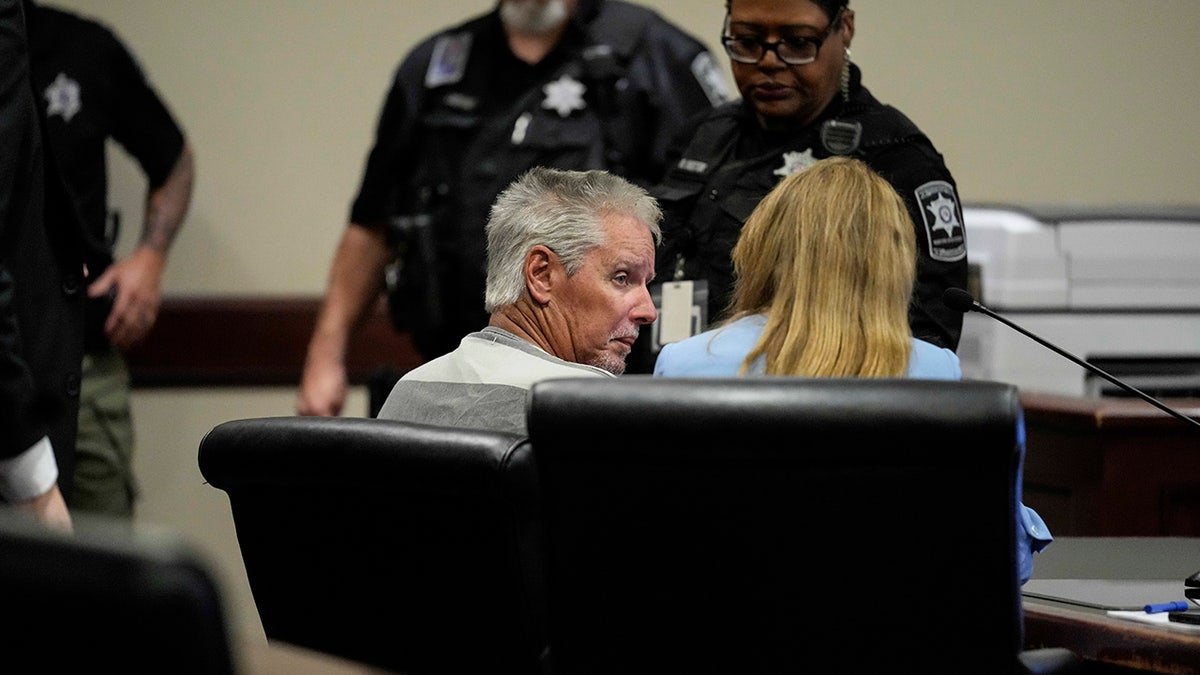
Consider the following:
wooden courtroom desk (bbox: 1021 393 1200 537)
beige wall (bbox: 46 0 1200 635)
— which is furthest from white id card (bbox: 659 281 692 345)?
beige wall (bbox: 46 0 1200 635)

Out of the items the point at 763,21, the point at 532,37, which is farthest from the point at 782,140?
the point at 532,37

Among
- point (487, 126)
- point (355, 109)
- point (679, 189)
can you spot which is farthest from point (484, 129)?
point (355, 109)

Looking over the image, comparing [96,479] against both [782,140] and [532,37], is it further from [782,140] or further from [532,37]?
[782,140]

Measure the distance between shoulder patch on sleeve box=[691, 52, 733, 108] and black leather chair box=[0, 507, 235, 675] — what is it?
294 cm

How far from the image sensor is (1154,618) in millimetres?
1632

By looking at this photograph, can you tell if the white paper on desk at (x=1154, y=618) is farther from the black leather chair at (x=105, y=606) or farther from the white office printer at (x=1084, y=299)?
the white office printer at (x=1084, y=299)

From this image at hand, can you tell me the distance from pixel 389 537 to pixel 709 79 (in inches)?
83.9

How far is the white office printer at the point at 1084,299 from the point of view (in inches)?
131

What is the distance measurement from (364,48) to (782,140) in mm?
2289

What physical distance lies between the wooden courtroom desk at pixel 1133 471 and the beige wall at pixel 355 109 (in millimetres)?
1981

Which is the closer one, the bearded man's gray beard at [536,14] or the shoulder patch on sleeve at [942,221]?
the shoulder patch on sleeve at [942,221]

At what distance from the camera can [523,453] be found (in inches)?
55.9

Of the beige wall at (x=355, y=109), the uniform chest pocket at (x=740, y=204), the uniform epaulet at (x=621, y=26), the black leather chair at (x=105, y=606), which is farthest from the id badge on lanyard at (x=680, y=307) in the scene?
the beige wall at (x=355, y=109)

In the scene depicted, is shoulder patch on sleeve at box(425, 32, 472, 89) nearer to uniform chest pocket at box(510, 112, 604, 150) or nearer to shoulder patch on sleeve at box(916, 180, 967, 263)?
uniform chest pocket at box(510, 112, 604, 150)
